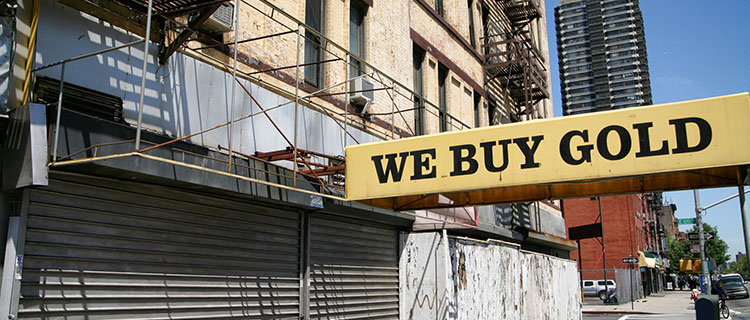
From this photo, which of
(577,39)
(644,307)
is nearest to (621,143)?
(644,307)

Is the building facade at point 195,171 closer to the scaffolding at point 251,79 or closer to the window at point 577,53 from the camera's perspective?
the scaffolding at point 251,79

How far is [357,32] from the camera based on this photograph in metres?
14.3

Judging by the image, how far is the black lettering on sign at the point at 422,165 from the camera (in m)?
8.35

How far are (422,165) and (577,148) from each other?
211 cm

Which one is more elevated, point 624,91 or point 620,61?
point 620,61

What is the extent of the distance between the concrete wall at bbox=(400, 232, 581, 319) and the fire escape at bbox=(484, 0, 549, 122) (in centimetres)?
902

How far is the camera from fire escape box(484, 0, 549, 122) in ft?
72.2

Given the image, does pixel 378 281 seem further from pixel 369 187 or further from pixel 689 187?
pixel 689 187

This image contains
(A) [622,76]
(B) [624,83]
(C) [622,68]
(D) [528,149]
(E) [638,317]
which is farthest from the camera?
(C) [622,68]

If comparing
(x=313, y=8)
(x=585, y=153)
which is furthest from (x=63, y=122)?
(x=313, y=8)

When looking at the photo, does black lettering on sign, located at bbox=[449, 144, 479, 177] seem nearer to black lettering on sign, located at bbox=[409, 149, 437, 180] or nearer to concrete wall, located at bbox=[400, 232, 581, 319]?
black lettering on sign, located at bbox=[409, 149, 437, 180]

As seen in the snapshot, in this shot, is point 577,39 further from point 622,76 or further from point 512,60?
point 512,60

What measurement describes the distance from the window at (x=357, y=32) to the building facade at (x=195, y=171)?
0.15 feet

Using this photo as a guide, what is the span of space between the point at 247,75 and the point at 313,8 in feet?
12.2
